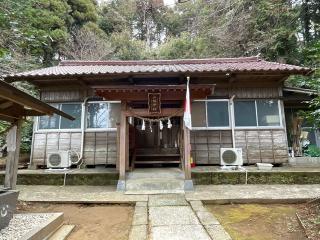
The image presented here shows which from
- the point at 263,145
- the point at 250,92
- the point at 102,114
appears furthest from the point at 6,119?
the point at 263,145

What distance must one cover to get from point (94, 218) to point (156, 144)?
547 centimetres

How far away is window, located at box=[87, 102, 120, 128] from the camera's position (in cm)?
877

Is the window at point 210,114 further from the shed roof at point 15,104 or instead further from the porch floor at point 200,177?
the shed roof at point 15,104

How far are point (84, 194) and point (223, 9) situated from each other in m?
12.9

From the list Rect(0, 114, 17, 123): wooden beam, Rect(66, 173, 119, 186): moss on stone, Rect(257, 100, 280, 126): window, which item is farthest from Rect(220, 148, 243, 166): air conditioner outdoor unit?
Rect(0, 114, 17, 123): wooden beam

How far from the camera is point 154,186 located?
6.63 metres

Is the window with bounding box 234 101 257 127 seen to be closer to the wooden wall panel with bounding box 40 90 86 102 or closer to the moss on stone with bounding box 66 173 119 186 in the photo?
the moss on stone with bounding box 66 173 119 186

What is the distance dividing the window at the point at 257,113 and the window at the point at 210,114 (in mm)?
366

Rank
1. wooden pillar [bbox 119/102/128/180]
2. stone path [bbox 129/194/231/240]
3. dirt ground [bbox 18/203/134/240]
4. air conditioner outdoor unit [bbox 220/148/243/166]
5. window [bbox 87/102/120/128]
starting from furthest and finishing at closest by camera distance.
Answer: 1. window [bbox 87/102/120/128]
2. air conditioner outdoor unit [bbox 220/148/243/166]
3. wooden pillar [bbox 119/102/128/180]
4. dirt ground [bbox 18/203/134/240]
5. stone path [bbox 129/194/231/240]

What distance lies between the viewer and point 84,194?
6.19m

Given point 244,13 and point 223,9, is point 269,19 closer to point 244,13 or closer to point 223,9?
point 244,13

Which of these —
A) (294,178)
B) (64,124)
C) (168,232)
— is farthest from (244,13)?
(168,232)

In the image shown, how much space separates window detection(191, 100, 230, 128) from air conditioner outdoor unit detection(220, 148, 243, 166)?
3.27ft

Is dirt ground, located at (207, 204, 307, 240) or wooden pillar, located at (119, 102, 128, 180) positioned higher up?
wooden pillar, located at (119, 102, 128, 180)
